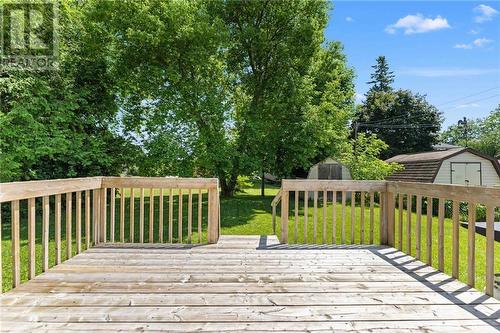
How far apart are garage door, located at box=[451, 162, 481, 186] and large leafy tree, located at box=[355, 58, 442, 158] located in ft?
30.8

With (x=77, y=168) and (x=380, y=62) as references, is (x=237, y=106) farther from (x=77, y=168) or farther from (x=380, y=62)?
(x=380, y=62)

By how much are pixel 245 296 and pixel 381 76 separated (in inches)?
1616

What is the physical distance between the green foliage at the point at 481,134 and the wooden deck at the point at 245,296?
106 ft

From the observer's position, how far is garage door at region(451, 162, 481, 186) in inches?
557

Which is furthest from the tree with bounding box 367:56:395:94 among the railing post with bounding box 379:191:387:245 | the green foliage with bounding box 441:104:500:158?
the railing post with bounding box 379:191:387:245

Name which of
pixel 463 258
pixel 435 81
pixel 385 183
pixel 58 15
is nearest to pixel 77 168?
pixel 58 15

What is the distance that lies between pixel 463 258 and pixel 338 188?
3.27m

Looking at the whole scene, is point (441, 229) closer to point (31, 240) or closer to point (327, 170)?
point (31, 240)

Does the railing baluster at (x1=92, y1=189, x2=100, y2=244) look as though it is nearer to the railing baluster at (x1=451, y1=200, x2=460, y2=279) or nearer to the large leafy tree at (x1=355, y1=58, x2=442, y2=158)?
the railing baluster at (x1=451, y1=200, x2=460, y2=279)

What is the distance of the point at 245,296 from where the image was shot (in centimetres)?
252

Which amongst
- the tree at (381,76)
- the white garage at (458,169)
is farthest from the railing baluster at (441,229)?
the tree at (381,76)

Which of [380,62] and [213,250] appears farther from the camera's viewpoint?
[380,62]

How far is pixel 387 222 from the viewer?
13.9 feet

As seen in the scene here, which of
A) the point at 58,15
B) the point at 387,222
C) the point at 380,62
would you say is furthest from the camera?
the point at 380,62
